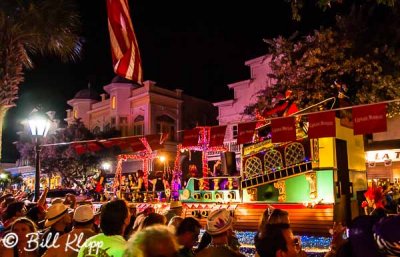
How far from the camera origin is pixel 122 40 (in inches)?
368

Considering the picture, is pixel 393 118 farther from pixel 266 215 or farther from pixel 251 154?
pixel 266 215

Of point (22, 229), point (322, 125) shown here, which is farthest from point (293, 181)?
point (22, 229)

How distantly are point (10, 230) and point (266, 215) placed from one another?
11.6 feet

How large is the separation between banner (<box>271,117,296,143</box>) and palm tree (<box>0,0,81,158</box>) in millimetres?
6121

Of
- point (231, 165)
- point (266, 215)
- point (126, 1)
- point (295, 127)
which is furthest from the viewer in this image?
point (231, 165)

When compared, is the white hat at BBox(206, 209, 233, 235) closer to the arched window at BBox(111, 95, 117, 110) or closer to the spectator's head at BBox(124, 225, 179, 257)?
the spectator's head at BBox(124, 225, 179, 257)

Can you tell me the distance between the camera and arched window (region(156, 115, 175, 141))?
34.3 meters

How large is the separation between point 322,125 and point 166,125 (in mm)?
24586

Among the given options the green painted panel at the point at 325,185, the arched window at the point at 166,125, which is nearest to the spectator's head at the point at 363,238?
the green painted panel at the point at 325,185

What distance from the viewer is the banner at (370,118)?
10.2 meters

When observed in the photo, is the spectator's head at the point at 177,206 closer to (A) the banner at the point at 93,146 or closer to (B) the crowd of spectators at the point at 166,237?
(A) the banner at the point at 93,146

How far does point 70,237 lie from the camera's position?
4285 millimetres

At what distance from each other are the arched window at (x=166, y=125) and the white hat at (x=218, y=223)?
30245 mm

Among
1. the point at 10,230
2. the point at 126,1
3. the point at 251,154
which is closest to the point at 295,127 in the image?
the point at 251,154
